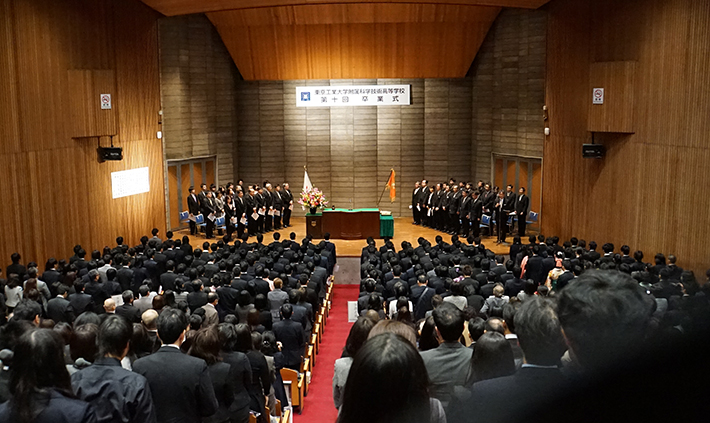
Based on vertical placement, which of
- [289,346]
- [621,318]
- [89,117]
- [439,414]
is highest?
[89,117]

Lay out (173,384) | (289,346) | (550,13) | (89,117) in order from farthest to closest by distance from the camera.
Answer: (550,13), (89,117), (289,346), (173,384)

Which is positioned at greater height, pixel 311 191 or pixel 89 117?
pixel 89 117

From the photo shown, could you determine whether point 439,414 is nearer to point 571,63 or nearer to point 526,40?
point 571,63

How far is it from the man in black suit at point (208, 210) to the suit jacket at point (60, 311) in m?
8.97

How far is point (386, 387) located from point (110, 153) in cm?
1409

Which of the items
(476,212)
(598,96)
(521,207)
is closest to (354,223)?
(476,212)

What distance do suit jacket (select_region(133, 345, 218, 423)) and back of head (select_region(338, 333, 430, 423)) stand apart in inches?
106

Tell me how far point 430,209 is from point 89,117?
8982 mm

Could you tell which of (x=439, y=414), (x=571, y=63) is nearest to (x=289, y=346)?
(x=439, y=414)

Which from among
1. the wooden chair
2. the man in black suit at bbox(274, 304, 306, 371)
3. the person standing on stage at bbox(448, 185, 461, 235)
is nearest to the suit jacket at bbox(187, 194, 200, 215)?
the person standing on stage at bbox(448, 185, 461, 235)

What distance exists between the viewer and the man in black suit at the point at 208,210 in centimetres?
1658

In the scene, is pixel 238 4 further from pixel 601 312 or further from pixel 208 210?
pixel 601 312

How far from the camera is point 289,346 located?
739 cm

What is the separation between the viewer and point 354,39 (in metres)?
18.6
